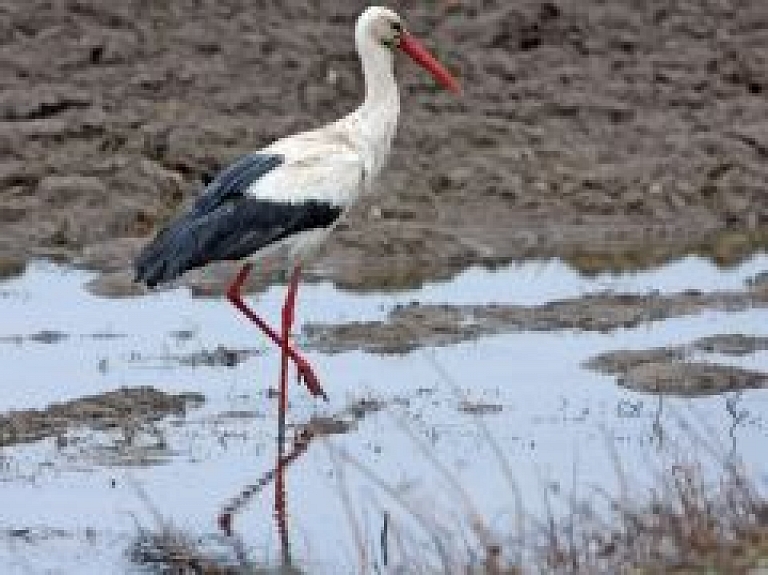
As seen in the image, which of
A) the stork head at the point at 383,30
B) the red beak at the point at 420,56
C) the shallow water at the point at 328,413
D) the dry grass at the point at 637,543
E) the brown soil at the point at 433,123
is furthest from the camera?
the brown soil at the point at 433,123

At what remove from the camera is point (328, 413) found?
10.7 metres

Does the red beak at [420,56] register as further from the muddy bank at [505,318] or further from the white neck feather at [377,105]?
the muddy bank at [505,318]

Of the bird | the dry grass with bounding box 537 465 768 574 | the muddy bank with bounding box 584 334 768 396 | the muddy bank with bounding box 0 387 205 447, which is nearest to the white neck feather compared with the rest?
the bird

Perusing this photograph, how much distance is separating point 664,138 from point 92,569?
10705 mm

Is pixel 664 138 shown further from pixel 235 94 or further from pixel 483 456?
pixel 483 456

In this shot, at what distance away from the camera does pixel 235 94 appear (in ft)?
60.3

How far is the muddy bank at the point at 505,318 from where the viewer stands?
1238 centimetres

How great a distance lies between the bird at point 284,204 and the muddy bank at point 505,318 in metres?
1.32

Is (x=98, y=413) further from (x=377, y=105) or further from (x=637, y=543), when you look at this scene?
(x=637, y=543)

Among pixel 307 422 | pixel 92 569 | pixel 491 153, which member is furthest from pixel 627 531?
pixel 491 153

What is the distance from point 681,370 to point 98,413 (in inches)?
116

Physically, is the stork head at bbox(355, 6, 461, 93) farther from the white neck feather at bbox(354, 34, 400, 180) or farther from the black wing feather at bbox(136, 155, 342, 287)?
the black wing feather at bbox(136, 155, 342, 287)

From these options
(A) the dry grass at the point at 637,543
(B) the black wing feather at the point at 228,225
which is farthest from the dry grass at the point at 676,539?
(B) the black wing feather at the point at 228,225

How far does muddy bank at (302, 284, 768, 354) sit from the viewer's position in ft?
40.6
